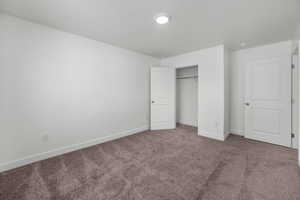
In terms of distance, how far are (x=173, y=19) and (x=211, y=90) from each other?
78.2 inches

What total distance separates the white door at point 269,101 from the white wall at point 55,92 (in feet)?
10.1

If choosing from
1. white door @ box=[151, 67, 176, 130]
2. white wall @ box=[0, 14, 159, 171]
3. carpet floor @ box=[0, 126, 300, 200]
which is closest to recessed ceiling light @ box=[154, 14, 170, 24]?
white wall @ box=[0, 14, 159, 171]

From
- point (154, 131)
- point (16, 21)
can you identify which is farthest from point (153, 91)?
point (16, 21)

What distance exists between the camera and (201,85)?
133 inches

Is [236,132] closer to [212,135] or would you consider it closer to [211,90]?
[212,135]

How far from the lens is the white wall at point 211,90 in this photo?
9.90 ft

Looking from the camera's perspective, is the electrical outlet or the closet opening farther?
the closet opening

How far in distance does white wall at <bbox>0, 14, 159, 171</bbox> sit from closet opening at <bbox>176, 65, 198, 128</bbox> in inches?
82.1

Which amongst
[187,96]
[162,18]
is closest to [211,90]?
[187,96]

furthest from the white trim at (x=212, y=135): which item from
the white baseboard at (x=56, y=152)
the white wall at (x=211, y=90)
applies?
the white baseboard at (x=56, y=152)

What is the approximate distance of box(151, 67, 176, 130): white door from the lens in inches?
154

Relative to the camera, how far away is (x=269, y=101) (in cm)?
286

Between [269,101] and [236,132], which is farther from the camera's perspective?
[236,132]

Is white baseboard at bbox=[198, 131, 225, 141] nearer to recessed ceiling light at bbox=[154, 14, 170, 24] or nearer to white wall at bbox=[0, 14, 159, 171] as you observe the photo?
white wall at bbox=[0, 14, 159, 171]
